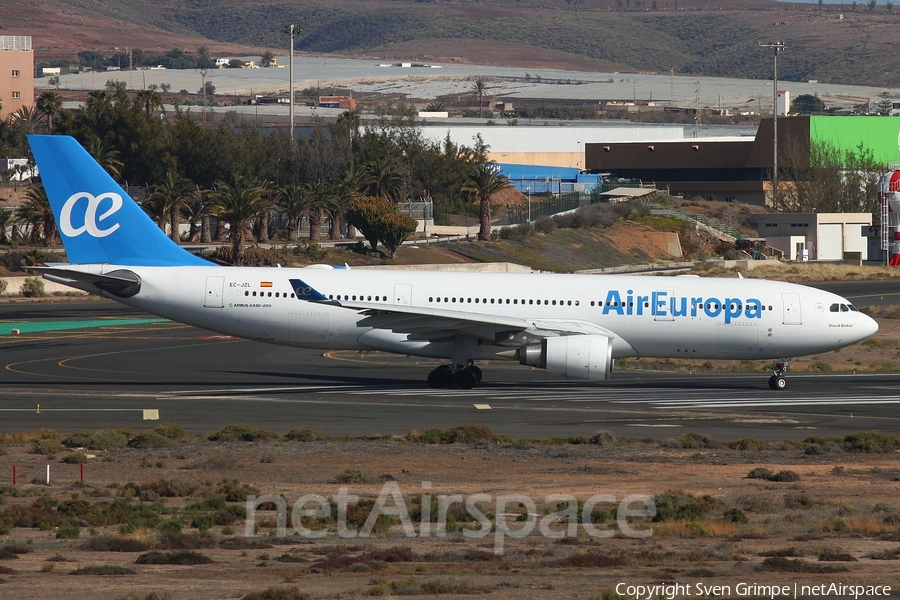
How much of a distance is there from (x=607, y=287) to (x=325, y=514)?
2090cm

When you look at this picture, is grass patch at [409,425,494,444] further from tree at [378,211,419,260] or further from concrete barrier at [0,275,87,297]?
tree at [378,211,419,260]

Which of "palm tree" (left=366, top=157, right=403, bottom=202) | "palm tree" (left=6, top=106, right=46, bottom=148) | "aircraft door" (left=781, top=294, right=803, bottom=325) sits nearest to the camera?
"aircraft door" (left=781, top=294, right=803, bottom=325)

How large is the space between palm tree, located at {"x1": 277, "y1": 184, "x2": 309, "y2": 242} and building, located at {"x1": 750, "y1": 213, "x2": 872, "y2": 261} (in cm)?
4821

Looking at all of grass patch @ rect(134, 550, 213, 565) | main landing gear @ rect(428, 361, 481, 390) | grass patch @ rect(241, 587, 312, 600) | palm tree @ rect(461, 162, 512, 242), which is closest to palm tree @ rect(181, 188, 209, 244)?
palm tree @ rect(461, 162, 512, 242)

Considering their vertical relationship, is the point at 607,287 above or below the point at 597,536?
above

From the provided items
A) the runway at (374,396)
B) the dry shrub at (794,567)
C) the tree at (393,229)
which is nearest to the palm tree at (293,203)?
the tree at (393,229)

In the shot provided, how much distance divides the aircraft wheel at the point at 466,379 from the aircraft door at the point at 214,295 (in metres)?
8.35

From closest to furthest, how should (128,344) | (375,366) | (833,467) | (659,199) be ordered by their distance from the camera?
(833,467), (375,366), (128,344), (659,199)

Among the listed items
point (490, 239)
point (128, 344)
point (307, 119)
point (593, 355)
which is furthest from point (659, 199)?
point (593, 355)

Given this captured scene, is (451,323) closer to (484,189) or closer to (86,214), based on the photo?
(86,214)

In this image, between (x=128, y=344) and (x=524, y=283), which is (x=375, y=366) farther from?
(x=128, y=344)

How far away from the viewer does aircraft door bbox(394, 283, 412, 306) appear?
39906mm

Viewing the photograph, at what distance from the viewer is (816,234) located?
116 m

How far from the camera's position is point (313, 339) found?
40.0m
